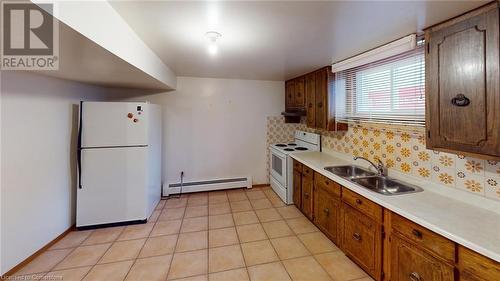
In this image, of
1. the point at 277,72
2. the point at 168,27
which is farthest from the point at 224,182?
the point at 168,27

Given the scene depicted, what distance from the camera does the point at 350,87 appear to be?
9.20ft

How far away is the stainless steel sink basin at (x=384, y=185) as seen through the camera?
2009mm

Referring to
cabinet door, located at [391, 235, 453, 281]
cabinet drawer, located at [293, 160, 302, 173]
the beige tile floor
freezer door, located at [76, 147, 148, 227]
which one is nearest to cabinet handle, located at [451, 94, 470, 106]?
cabinet door, located at [391, 235, 453, 281]

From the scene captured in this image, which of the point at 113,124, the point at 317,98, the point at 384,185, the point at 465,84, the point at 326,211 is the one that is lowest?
the point at 326,211

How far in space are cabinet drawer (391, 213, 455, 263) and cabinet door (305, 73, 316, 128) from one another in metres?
1.93

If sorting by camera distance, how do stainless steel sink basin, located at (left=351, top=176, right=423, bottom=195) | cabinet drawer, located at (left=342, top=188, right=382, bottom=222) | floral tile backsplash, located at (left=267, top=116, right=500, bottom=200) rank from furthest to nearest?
stainless steel sink basin, located at (left=351, top=176, right=423, bottom=195)
cabinet drawer, located at (left=342, top=188, right=382, bottom=222)
floral tile backsplash, located at (left=267, top=116, right=500, bottom=200)

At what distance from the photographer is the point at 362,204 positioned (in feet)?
6.27

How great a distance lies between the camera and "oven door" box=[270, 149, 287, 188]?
353cm

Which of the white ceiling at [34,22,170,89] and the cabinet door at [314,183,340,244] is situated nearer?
the white ceiling at [34,22,170,89]

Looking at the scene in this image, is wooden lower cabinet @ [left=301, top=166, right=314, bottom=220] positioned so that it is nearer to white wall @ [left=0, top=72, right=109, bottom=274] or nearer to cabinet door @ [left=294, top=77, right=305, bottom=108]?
cabinet door @ [left=294, top=77, right=305, bottom=108]

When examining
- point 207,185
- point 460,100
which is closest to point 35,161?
point 207,185

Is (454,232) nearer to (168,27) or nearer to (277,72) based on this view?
(168,27)

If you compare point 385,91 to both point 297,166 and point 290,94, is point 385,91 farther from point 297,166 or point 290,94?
point 290,94

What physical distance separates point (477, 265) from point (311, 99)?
2.60 m
